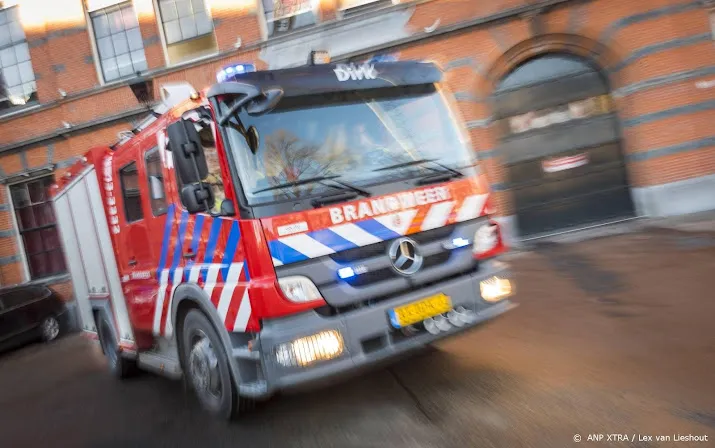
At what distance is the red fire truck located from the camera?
3623mm

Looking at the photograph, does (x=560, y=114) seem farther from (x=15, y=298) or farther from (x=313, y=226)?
(x=15, y=298)

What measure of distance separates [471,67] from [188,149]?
828 centimetres

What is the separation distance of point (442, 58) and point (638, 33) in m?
3.53

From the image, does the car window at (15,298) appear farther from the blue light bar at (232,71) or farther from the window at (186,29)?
the blue light bar at (232,71)

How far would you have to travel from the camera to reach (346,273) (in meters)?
3.76

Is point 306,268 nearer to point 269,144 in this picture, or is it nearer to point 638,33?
point 269,144

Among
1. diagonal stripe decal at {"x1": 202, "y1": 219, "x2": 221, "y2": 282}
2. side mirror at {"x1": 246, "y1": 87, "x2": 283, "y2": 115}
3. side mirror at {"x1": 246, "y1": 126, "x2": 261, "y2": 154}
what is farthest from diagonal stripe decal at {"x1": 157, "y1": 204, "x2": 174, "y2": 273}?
side mirror at {"x1": 246, "y1": 87, "x2": 283, "y2": 115}

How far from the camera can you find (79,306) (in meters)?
7.59

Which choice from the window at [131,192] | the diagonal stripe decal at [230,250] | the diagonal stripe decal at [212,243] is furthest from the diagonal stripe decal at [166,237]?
the diagonal stripe decal at [230,250]

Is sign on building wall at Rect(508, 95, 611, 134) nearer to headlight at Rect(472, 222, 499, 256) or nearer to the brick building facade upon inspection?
the brick building facade

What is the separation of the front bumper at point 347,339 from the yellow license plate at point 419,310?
0.11 feet

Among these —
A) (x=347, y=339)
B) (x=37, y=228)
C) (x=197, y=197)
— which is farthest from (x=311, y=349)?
(x=37, y=228)

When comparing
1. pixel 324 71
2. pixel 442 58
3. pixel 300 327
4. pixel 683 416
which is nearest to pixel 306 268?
pixel 300 327

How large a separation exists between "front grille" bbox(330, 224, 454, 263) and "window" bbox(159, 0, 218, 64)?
9.78 meters
